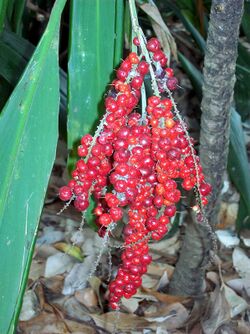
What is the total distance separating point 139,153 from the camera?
0.55 m

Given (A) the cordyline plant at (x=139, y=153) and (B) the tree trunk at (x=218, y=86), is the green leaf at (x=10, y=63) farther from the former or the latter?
(A) the cordyline plant at (x=139, y=153)

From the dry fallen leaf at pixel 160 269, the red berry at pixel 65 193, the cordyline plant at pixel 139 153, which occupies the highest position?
the cordyline plant at pixel 139 153

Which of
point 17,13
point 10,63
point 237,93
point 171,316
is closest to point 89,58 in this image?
point 10,63

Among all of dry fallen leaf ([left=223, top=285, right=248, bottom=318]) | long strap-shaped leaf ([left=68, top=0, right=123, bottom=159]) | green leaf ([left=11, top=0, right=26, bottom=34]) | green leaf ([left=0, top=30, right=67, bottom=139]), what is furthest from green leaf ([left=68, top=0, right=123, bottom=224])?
dry fallen leaf ([left=223, top=285, right=248, bottom=318])

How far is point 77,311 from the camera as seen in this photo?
1214mm

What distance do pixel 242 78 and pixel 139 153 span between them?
90 cm

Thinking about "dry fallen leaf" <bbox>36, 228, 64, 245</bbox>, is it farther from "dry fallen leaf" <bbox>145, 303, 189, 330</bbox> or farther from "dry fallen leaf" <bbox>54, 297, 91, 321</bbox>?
"dry fallen leaf" <bbox>145, 303, 189, 330</bbox>

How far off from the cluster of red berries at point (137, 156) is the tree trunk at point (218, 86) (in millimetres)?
185

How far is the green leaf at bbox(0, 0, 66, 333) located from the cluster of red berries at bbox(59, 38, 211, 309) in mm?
38

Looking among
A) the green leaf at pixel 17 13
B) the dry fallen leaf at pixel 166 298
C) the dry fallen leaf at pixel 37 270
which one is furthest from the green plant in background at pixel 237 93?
the dry fallen leaf at pixel 37 270

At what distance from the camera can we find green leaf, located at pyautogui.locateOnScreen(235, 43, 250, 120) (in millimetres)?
1368

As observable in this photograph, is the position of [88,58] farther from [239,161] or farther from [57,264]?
[57,264]

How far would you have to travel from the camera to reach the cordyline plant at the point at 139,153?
559mm

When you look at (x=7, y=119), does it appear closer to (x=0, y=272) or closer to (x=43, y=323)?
(x=0, y=272)
